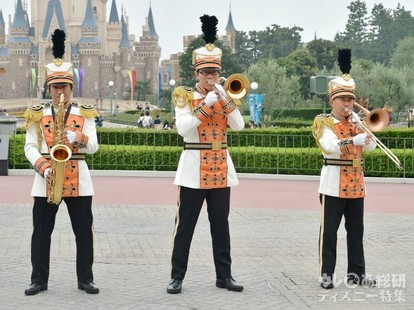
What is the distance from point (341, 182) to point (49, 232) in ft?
6.64

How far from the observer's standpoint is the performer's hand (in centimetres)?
629

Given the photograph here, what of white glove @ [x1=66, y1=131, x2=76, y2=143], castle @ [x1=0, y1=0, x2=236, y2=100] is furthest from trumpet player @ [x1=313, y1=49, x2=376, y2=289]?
castle @ [x1=0, y1=0, x2=236, y2=100]

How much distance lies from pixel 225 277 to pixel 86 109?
1.49 metres

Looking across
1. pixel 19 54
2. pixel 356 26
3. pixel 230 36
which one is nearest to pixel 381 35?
pixel 356 26

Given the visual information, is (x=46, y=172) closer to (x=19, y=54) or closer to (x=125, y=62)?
(x=19, y=54)

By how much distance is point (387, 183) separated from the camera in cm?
1541

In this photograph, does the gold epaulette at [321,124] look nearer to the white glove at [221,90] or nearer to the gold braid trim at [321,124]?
the gold braid trim at [321,124]

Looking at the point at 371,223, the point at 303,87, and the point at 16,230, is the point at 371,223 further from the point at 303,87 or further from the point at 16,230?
the point at 303,87

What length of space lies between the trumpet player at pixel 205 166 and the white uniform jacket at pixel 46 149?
1.96 feet

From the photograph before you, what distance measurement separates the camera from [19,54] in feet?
357

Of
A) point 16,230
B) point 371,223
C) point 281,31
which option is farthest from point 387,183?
point 281,31

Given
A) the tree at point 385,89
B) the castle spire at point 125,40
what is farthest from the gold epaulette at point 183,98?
the castle spire at point 125,40

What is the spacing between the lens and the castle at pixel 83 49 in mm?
105812

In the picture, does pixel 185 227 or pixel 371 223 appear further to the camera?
pixel 371 223
